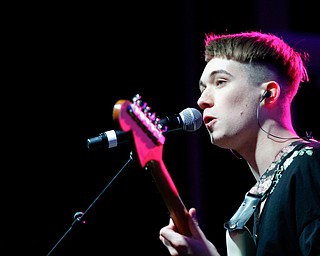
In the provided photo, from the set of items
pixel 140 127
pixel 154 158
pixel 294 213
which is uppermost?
pixel 140 127

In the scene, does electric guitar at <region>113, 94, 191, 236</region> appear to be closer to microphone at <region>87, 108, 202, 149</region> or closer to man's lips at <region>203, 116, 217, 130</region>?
microphone at <region>87, 108, 202, 149</region>

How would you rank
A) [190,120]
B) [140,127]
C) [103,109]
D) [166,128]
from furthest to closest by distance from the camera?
[103,109]
[190,120]
[166,128]
[140,127]

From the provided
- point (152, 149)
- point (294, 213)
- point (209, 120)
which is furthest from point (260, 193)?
point (152, 149)

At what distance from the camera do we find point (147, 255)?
392 centimetres

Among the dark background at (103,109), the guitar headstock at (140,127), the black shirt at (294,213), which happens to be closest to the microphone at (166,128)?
the guitar headstock at (140,127)

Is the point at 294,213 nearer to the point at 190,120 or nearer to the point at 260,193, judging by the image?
the point at 260,193

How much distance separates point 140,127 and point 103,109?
7.24ft

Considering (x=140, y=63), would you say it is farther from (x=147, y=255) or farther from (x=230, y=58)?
(x=230, y=58)

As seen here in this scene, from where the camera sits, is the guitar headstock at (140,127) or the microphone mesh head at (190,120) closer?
the guitar headstock at (140,127)

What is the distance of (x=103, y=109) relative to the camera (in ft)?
13.1

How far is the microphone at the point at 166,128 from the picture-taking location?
2035 millimetres

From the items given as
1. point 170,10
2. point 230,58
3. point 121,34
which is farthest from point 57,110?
point 230,58

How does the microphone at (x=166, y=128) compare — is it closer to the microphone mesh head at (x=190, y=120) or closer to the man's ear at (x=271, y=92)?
the microphone mesh head at (x=190, y=120)

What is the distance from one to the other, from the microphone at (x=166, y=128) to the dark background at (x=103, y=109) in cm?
165
